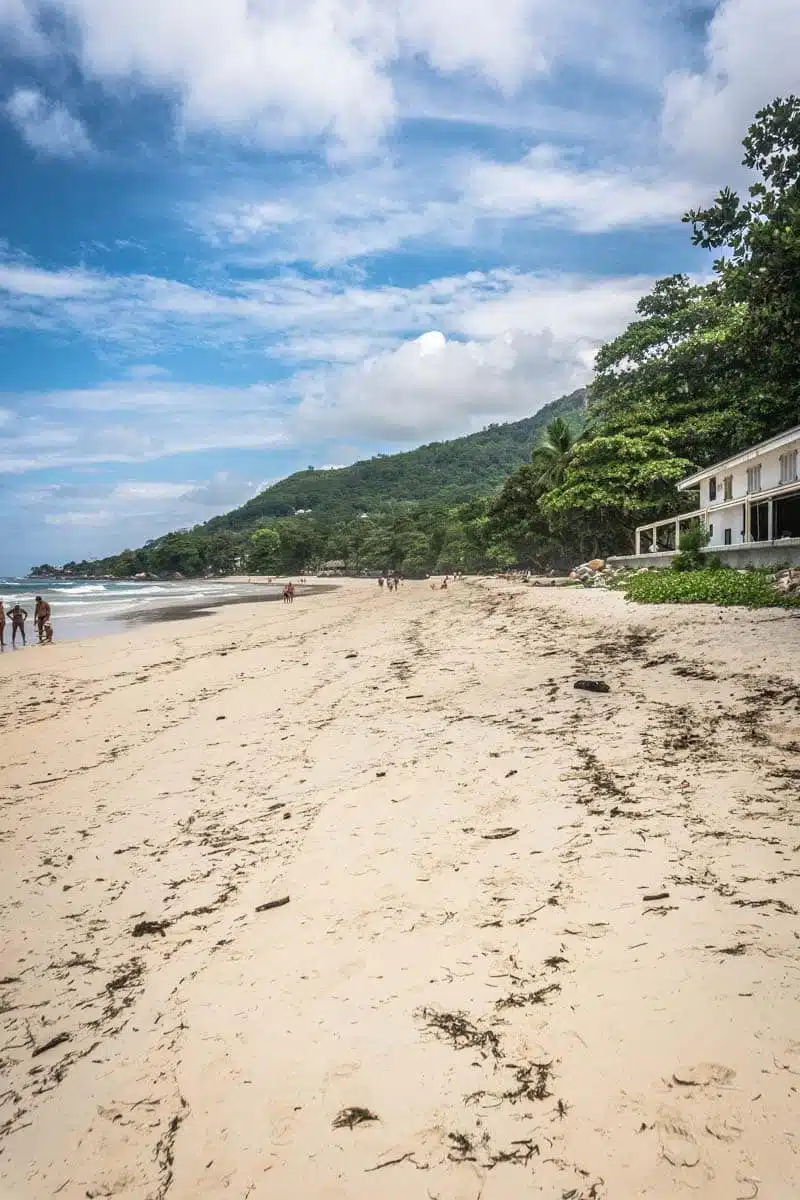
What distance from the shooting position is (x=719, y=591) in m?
14.3

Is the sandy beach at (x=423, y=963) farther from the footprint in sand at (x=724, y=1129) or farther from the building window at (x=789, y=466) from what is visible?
the building window at (x=789, y=466)

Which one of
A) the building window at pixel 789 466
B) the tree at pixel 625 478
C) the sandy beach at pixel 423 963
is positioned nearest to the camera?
the sandy beach at pixel 423 963

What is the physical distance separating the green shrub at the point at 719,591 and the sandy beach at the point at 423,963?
6.40 metres

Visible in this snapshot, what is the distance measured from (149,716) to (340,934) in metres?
7.33

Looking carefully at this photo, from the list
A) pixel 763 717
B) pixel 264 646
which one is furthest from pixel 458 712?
pixel 264 646

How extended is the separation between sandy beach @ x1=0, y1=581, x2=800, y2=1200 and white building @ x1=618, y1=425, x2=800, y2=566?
45.9 ft

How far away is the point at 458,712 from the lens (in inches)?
293

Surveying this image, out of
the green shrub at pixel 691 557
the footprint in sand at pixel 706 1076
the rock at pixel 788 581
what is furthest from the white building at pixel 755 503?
the footprint in sand at pixel 706 1076

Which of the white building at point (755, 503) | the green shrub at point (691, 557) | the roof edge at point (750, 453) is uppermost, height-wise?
the roof edge at point (750, 453)

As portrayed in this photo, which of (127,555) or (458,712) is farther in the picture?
(127,555)

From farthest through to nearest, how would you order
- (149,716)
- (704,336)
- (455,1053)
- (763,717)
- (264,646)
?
(704,336)
(264,646)
(149,716)
(763,717)
(455,1053)

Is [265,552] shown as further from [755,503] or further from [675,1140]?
[675,1140]

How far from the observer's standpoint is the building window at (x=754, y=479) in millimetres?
24625

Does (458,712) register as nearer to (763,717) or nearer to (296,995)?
(763,717)
